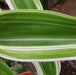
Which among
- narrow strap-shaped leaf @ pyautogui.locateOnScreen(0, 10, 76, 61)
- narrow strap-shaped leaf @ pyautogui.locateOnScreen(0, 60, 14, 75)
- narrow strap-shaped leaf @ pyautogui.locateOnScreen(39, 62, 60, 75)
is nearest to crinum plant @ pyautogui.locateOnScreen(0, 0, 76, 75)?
narrow strap-shaped leaf @ pyautogui.locateOnScreen(0, 10, 76, 61)

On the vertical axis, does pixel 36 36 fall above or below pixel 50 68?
above

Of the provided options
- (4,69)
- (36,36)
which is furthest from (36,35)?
(4,69)

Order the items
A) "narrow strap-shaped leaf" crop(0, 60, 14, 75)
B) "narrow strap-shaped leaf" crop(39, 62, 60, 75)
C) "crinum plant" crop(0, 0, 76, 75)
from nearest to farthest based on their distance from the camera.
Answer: "crinum plant" crop(0, 0, 76, 75), "narrow strap-shaped leaf" crop(0, 60, 14, 75), "narrow strap-shaped leaf" crop(39, 62, 60, 75)

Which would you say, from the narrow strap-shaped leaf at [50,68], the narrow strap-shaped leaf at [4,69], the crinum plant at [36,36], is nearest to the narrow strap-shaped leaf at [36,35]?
the crinum plant at [36,36]

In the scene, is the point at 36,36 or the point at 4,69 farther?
the point at 4,69

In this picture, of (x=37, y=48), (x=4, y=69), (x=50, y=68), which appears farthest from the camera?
(x=50, y=68)

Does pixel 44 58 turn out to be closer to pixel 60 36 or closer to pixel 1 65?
pixel 60 36

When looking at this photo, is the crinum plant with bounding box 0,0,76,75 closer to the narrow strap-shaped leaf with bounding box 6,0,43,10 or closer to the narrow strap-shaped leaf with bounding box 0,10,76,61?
the narrow strap-shaped leaf with bounding box 0,10,76,61

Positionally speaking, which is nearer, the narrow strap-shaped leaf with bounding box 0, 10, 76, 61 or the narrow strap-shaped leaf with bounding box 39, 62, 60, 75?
the narrow strap-shaped leaf with bounding box 0, 10, 76, 61

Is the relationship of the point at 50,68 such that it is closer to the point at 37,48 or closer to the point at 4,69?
the point at 4,69
